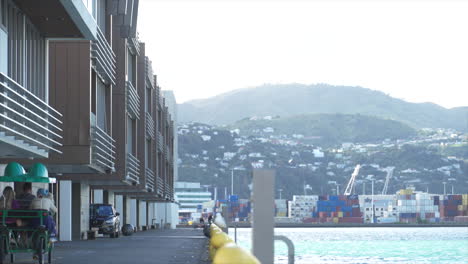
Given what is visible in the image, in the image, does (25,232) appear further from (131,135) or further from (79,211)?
(131,135)

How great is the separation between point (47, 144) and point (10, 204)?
8.39 meters

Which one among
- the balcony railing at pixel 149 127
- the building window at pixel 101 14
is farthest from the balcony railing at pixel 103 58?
the balcony railing at pixel 149 127

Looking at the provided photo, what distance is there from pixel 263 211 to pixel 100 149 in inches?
1142

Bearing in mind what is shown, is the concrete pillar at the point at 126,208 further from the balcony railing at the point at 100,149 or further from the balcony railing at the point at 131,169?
the balcony railing at the point at 100,149

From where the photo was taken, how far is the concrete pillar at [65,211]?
41.1 m

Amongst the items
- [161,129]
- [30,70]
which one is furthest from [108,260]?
[161,129]

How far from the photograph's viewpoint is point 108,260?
2191 cm

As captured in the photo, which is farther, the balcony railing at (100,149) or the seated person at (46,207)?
the balcony railing at (100,149)

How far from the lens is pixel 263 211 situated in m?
7.53

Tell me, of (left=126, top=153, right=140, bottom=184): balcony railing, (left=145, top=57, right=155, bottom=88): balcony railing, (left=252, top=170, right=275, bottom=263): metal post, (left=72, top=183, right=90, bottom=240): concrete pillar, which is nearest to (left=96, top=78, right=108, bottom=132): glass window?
(left=72, top=183, right=90, bottom=240): concrete pillar

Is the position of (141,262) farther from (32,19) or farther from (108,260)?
(32,19)

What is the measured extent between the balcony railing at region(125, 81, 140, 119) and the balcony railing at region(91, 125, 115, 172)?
6.58 m

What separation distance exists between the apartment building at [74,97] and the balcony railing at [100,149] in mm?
48

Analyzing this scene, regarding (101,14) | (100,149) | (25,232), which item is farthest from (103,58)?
(25,232)
